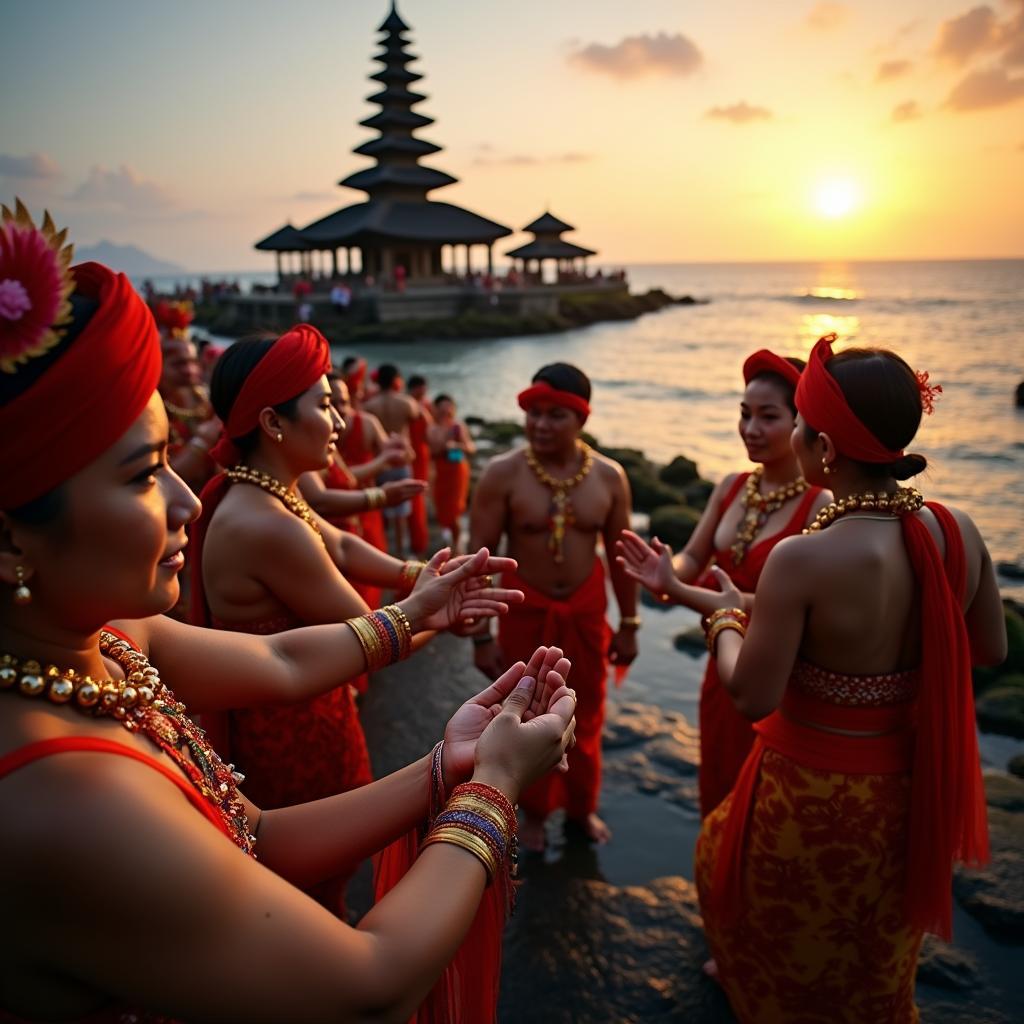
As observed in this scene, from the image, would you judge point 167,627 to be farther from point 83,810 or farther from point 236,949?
point 236,949

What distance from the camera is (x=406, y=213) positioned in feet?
141

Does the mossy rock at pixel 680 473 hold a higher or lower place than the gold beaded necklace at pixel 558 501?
lower

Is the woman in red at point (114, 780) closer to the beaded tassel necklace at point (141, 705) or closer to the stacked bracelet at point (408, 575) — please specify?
the beaded tassel necklace at point (141, 705)

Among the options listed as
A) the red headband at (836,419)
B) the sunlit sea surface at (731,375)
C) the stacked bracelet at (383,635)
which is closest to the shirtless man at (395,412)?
the sunlit sea surface at (731,375)

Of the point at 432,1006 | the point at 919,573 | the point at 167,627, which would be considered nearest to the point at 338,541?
the point at 167,627

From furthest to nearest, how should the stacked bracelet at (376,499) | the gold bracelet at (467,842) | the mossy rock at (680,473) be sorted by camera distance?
the mossy rock at (680,473) < the stacked bracelet at (376,499) < the gold bracelet at (467,842)

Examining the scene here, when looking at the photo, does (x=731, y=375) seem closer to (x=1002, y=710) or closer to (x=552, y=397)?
(x=1002, y=710)

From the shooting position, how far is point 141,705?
1.38 metres

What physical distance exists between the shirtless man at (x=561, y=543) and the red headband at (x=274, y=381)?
4.42 ft

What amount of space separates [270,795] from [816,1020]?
2009 mm

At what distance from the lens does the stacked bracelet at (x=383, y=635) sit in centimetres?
223

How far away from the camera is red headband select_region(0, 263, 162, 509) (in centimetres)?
114

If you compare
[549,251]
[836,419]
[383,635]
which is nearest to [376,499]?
[383,635]

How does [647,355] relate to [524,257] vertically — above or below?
below
